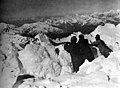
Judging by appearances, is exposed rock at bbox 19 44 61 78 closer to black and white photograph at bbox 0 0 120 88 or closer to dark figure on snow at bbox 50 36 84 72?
black and white photograph at bbox 0 0 120 88

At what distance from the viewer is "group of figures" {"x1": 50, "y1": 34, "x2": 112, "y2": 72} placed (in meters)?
2.03

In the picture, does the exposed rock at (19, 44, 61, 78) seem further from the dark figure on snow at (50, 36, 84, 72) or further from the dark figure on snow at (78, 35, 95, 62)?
the dark figure on snow at (78, 35, 95, 62)

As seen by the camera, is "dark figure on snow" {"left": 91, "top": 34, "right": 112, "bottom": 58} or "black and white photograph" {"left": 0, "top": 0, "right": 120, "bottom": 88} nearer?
"black and white photograph" {"left": 0, "top": 0, "right": 120, "bottom": 88}

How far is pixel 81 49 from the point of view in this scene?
205 centimetres

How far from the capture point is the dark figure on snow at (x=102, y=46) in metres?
2.03

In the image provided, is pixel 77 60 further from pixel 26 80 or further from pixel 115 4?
pixel 115 4

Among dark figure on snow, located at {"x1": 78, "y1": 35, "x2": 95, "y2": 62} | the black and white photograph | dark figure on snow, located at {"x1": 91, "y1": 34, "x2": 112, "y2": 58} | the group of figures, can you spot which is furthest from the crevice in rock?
dark figure on snow, located at {"x1": 91, "y1": 34, "x2": 112, "y2": 58}

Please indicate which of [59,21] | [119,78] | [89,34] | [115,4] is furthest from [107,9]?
[119,78]

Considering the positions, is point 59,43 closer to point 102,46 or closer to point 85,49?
point 85,49

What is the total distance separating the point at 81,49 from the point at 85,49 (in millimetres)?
38

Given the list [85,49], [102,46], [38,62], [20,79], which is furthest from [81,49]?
[20,79]

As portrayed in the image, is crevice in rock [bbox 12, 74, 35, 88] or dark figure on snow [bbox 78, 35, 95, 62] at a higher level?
dark figure on snow [bbox 78, 35, 95, 62]

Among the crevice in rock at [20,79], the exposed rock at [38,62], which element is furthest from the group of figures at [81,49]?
the crevice in rock at [20,79]

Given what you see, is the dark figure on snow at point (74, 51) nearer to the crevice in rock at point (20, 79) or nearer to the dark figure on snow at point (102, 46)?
the dark figure on snow at point (102, 46)
